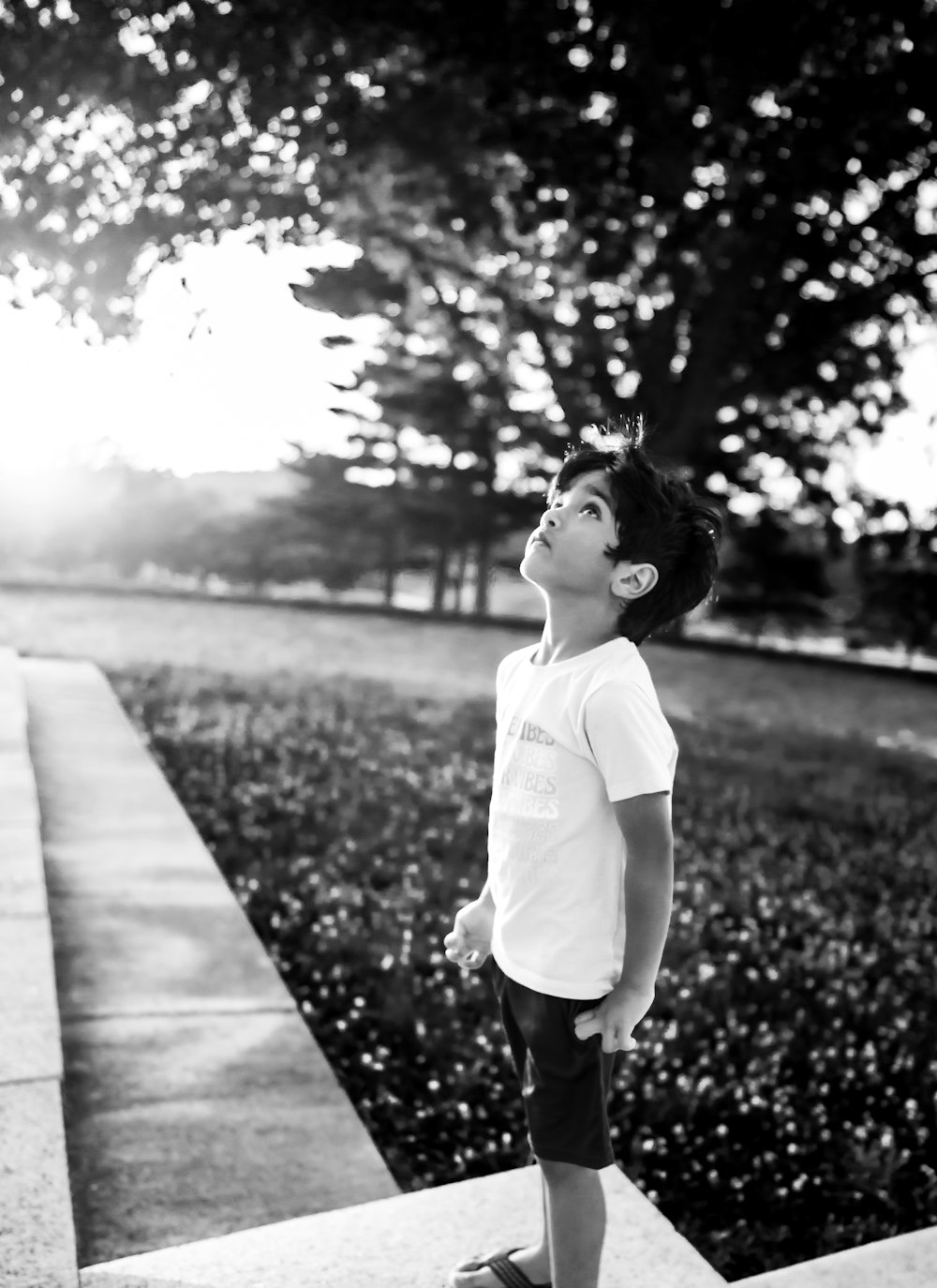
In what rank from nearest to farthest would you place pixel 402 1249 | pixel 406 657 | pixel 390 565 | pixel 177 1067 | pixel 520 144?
pixel 402 1249 → pixel 177 1067 → pixel 520 144 → pixel 406 657 → pixel 390 565

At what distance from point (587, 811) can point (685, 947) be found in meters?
3.42

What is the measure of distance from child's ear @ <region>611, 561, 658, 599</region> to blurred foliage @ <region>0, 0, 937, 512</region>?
24.6ft

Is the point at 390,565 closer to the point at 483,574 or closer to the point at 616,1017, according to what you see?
the point at 483,574

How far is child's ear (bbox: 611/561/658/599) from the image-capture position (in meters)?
2.14

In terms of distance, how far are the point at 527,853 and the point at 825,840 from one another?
601 centimetres

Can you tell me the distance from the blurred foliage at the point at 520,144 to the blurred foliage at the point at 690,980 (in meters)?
4.98

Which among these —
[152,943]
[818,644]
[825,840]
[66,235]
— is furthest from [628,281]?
[818,644]

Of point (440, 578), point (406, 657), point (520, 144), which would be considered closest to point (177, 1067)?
point (520, 144)

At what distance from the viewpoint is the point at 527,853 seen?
2121 millimetres

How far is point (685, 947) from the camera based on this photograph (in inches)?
204

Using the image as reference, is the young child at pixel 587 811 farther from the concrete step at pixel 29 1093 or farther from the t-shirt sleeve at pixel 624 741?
the concrete step at pixel 29 1093

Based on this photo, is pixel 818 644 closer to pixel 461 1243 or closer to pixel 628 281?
pixel 628 281

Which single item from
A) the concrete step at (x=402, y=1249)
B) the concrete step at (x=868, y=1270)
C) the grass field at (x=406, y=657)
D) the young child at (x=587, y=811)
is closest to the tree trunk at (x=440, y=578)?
the grass field at (x=406, y=657)

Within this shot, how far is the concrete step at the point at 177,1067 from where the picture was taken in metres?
2.91
